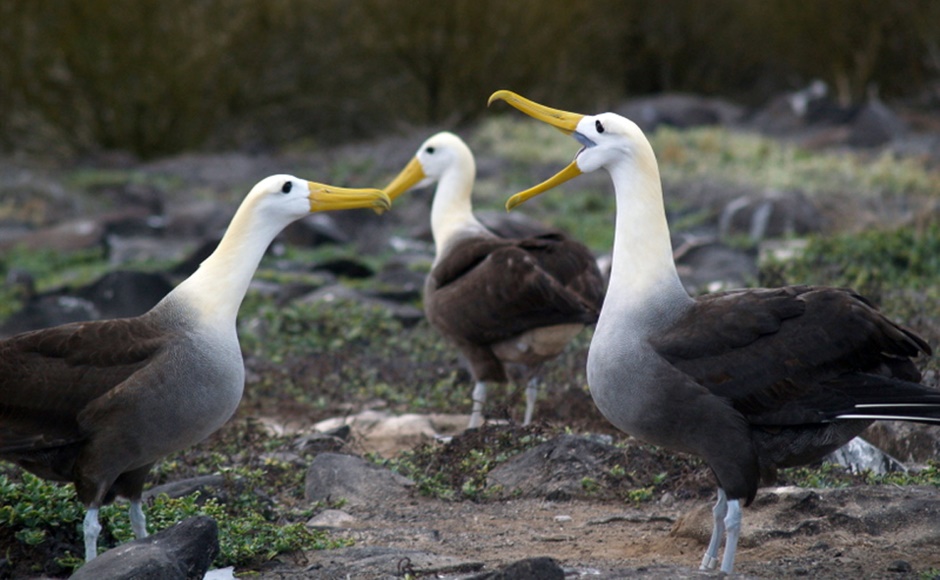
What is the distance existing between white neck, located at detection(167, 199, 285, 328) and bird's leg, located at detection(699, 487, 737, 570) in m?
1.84

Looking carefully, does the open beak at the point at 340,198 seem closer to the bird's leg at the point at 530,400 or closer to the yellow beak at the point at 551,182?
the yellow beak at the point at 551,182

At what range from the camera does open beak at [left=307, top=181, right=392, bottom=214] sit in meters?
4.89

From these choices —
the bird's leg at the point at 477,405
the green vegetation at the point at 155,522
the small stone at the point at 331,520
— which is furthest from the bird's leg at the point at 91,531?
the bird's leg at the point at 477,405

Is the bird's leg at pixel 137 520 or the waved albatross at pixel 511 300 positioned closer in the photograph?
the bird's leg at pixel 137 520

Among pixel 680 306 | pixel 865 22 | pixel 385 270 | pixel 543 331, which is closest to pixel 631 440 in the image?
pixel 543 331

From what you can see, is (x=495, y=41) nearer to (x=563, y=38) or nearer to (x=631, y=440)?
(x=563, y=38)

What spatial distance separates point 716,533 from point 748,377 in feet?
1.77

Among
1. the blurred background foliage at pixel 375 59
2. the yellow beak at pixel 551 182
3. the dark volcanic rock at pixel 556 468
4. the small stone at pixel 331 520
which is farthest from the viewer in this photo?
the blurred background foliage at pixel 375 59

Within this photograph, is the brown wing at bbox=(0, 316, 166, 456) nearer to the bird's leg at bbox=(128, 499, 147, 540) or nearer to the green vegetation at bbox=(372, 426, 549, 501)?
the bird's leg at bbox=(128, 499, 147, 540)

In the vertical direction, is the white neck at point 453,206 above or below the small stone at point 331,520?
above

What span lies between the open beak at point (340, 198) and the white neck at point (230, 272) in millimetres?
180

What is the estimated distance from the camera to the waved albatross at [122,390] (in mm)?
4289

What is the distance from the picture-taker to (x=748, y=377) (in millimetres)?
4258

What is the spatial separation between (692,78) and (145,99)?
35.0ft
